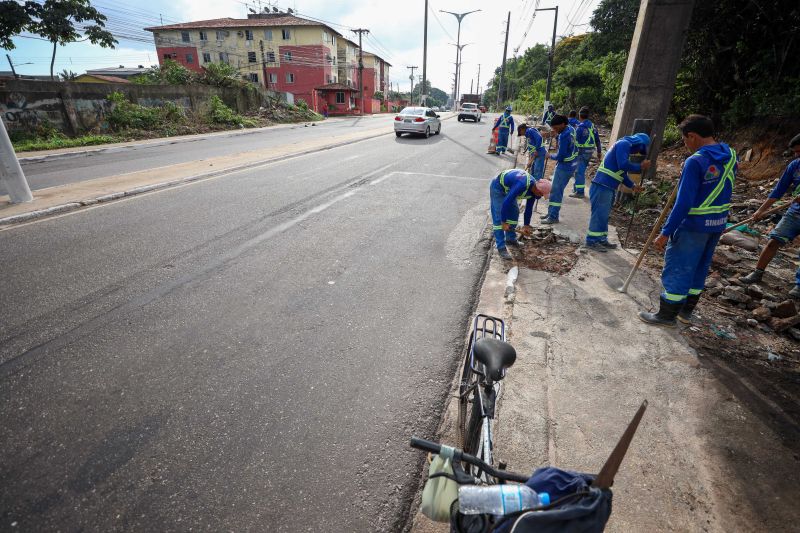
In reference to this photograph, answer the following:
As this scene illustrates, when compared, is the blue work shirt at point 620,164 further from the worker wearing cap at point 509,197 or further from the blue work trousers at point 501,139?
the blue work trousers at point 501,139

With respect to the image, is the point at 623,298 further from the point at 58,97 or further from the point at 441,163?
the point at 58,97

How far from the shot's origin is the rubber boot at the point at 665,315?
146 inches

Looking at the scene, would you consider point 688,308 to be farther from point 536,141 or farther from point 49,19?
point 49,19

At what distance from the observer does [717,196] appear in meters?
3.40

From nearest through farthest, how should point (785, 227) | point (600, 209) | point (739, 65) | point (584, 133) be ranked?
1. point (785, 227)
2. point (600, 209)
3. point (584, 133)
4. point (739, 65)

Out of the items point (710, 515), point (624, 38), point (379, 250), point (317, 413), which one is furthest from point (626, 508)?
point (624, 38)

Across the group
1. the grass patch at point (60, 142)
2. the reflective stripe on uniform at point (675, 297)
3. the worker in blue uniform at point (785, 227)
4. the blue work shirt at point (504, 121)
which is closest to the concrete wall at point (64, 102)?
the grass patch at point (60, 142)

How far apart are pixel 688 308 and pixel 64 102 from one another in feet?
74.4

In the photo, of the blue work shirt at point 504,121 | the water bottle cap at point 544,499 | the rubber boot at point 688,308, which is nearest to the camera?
the water bottle cap at point 544,499

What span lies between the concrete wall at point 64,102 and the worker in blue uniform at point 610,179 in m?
19.1

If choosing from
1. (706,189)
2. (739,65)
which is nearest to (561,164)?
(706,189)

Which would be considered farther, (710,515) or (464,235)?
(464,235)

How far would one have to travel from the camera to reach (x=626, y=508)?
2.05m

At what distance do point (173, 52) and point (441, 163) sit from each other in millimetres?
59252
